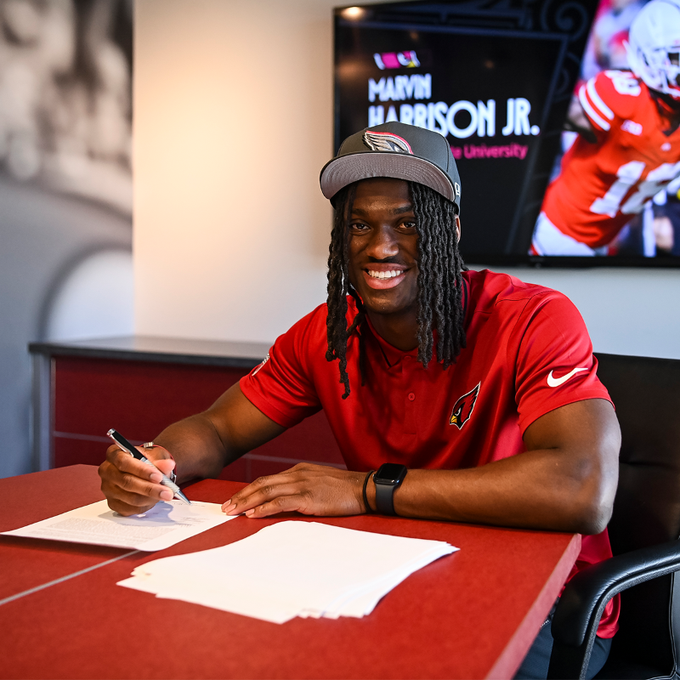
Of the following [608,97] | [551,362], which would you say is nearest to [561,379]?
[551,362]

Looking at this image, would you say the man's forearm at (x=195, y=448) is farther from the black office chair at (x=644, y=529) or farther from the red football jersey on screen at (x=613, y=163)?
the red football jersey on screen at (x=613, y=163)

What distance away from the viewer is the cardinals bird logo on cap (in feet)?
4.65

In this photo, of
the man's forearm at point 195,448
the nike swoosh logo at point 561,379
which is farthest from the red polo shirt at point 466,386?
the man's forearm at point 195,448

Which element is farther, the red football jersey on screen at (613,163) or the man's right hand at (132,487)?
the red football jersey on screen at (613,163)

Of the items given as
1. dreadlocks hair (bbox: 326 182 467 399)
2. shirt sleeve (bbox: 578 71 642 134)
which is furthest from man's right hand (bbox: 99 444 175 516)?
shirt sleeve (bbox: 578 71 642 134)

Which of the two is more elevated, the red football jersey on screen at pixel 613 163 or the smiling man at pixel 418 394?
the red football jersey on screen at pixel 613 163

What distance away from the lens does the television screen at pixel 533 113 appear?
8.23ft

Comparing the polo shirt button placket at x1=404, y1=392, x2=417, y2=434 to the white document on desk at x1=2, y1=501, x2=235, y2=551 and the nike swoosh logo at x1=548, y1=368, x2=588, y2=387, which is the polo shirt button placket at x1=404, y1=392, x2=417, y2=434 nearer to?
the nike swoosh logo at x1=548, y1=368, x2=588, y2=387

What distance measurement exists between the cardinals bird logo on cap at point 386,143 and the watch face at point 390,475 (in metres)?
0.63

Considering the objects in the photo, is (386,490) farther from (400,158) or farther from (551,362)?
(400,158)

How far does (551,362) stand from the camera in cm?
125

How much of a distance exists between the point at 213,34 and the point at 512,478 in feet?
9.39

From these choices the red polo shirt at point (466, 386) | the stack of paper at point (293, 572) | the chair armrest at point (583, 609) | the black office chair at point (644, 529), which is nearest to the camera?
the stack of paper at point (293, 572)

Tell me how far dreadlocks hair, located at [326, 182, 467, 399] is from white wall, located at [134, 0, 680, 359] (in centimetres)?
156
